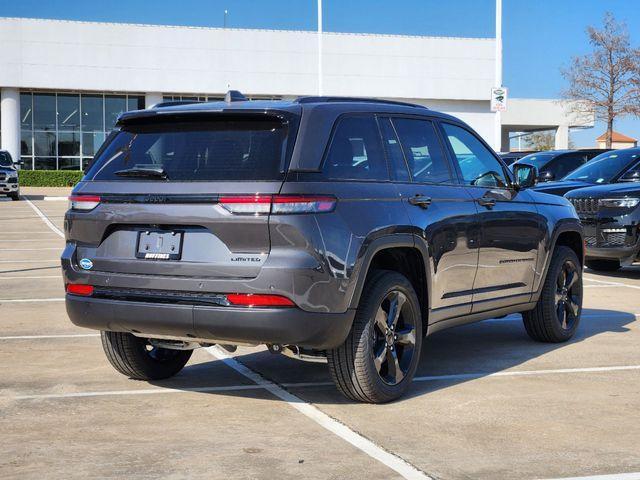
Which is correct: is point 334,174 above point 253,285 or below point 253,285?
above

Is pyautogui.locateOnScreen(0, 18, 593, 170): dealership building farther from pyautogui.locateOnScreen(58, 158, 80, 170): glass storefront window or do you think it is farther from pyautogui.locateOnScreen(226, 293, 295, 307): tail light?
pyautogui.locateOnScreen(226, 293, 295, 307): tail light

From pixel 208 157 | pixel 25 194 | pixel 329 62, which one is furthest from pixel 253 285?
pixel 329 62

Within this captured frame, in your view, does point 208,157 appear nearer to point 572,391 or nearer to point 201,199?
point 201,199

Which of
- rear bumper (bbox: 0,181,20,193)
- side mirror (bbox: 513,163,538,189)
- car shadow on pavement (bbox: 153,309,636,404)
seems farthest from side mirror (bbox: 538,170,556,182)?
rear bumper (bbox: 0,181,20,193)

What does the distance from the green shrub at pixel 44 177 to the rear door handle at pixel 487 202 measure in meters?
46.1

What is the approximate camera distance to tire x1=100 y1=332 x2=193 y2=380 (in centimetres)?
656

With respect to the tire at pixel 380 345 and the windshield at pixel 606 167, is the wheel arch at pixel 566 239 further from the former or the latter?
the windshield at pixel 606 167

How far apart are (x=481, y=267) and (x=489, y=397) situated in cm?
112

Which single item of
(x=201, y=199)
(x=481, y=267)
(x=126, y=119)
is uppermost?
(x=126, y=119)

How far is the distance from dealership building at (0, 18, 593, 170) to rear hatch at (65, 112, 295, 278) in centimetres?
4619

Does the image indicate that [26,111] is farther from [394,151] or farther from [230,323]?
[230,323]

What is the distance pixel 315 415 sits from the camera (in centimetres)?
581

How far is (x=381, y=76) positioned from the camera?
60312mm

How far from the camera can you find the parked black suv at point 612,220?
1310cm
